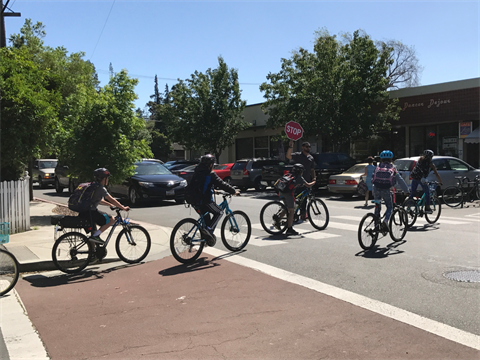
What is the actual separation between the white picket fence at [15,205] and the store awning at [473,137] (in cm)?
1952

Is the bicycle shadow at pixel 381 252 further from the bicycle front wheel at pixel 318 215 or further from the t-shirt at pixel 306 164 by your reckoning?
the t-shirt at pixel 306 164

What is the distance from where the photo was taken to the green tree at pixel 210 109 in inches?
1379

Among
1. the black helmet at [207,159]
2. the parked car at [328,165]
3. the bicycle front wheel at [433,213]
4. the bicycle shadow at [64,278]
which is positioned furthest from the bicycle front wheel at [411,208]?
the parked car at [328,165]

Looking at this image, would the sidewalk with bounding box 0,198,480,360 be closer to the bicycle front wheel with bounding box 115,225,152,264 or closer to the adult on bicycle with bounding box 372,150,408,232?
the bicycle front wheel with bounding box 115,225,152,264

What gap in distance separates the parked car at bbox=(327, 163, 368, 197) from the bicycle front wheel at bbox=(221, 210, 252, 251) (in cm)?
1047

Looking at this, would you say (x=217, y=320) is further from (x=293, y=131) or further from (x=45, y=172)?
(x=45, y=172)

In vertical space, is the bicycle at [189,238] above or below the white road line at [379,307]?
above

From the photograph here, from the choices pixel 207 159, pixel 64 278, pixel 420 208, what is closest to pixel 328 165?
pixel 420 208

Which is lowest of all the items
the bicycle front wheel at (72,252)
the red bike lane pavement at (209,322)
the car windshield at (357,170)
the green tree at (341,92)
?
the red bike lane pavement at (209,322)

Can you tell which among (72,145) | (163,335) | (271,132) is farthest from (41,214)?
(271,132)

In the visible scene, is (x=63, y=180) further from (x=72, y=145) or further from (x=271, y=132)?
(x=271, y=132)

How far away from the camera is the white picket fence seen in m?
10.4

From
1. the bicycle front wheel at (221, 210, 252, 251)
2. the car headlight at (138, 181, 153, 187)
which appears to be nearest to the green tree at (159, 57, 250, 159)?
the car headlight at (138, 181, 153, 187)

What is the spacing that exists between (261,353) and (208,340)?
1.91ft
